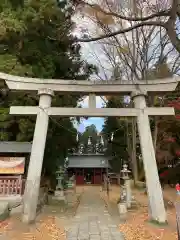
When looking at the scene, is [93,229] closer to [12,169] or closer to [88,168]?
[12,169]

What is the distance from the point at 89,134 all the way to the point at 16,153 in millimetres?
39146

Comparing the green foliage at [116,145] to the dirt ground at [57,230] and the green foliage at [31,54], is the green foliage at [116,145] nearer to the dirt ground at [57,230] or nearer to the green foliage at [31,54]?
the green foliage at [31,54]

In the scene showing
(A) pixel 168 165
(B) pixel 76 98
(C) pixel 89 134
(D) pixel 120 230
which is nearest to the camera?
(D) pixel 120 230

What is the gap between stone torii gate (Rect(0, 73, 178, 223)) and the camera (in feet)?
28.8

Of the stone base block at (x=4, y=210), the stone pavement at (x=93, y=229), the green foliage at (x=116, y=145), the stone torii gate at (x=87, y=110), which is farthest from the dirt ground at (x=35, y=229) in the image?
the green foliage at (x=116, y=145)

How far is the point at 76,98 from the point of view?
16719mm

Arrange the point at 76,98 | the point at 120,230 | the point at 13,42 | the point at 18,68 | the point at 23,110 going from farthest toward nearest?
the point at 76,98 < the point at 13,42 < the point at 18,68 < the point at 23,110 < the point at 120,230

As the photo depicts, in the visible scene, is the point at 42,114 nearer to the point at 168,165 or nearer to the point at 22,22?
the point at 22,22

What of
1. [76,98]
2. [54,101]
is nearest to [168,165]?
[76,98]

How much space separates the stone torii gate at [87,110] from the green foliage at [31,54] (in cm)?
212

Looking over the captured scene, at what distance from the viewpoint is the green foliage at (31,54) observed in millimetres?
12492

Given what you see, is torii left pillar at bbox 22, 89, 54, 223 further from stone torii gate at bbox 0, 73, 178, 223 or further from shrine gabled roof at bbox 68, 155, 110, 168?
shrine gabled roof at bbox 68, 155, 110, 168

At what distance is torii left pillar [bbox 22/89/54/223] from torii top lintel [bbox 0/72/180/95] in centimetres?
34

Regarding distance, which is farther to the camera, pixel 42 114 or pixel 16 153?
pixel 16 153
